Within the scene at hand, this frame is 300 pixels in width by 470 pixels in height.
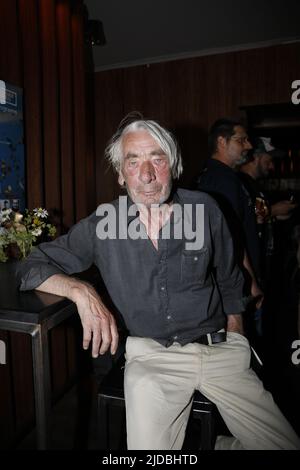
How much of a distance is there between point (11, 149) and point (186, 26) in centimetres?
192

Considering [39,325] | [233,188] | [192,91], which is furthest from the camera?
[192,91]

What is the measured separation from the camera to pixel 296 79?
126 inches

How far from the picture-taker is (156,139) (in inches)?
51.5

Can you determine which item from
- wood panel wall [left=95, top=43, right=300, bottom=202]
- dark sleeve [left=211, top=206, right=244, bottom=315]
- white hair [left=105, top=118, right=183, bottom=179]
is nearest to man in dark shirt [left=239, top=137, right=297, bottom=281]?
wood panel wall [left=95, top=43, right=300, bottom=202]

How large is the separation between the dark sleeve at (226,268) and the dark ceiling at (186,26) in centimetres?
195

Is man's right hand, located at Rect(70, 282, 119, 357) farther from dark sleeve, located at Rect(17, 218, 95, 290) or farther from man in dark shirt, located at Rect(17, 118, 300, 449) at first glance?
dark sleeve, located at Rect(17, 218, 95, 290)

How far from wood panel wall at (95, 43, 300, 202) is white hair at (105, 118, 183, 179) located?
1712 mm

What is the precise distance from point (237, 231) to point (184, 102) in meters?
2.07

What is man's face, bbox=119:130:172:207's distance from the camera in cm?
128

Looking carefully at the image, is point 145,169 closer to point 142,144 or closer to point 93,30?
point 142,144

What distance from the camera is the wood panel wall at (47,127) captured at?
1.82 metres

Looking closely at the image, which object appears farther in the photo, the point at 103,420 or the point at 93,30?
the point at 93,30

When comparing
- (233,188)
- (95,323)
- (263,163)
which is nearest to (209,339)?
(95,323)

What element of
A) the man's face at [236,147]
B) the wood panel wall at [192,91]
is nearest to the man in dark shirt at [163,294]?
the man's face at [236,147]
